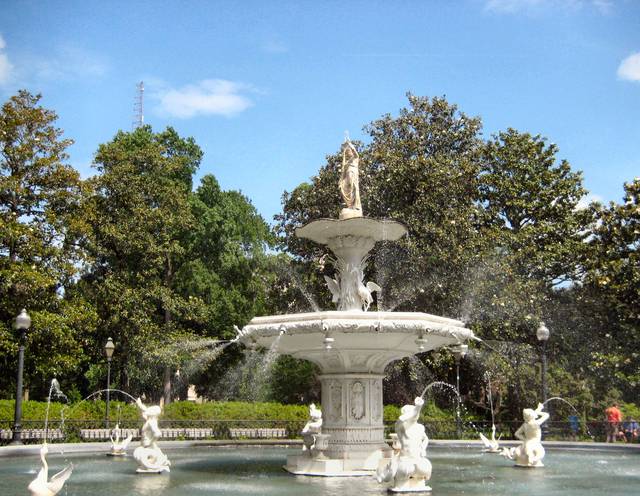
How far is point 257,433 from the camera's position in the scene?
83.9 feet

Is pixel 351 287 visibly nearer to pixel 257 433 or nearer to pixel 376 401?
pixel 376 401

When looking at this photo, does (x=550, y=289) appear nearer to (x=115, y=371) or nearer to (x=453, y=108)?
(x=453, y=108)

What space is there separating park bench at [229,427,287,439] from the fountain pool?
21.5ft

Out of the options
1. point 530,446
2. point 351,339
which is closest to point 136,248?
point 351,339

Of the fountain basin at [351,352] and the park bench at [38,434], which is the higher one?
the fountain basin at [351,352]

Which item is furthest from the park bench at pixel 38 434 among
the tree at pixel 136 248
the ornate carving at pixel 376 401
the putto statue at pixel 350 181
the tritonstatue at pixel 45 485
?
the tritonstatue at pixel 45 485

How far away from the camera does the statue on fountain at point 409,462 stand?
1068 cm

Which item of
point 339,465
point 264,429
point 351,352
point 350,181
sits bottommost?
point 264,429

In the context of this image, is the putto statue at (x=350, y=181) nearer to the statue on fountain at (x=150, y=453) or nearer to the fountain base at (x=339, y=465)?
the fountain base at (x=339, y=465)

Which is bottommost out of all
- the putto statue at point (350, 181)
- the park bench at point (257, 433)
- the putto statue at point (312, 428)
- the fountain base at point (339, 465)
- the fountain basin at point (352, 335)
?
the park bench at point (257, 433)

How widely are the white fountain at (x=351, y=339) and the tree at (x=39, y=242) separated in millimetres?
13993

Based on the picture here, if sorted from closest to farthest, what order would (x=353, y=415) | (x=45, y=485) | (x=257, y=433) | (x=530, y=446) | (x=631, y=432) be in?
(x=45, y=485)
(x=353, y=415)
(x=530, y=446)
(x=631, y=432)
(x=257, y=433)

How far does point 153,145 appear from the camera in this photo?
3644 cm

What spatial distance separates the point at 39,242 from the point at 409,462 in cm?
1961
